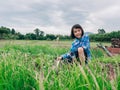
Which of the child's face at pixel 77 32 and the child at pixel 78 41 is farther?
the child's face at pixel 77 32

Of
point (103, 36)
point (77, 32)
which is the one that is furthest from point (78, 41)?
point (103, 36)

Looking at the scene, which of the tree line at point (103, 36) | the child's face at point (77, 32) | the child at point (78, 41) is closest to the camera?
the child at point (78, 41)

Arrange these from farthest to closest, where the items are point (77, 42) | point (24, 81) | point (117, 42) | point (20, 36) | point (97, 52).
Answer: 1. point (20, 36)
2. point (117, 42)
3. point (97, 52)
4. point (77, 42)
5. point (24, 81)

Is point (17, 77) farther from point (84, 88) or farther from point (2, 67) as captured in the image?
point (84, 88)

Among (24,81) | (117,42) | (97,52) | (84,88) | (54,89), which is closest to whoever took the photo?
(84,88)

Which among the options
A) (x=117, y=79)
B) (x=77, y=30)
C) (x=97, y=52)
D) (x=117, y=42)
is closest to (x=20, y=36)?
(x=117, y=42)

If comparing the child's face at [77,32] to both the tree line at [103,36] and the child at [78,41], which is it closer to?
the child at [78,41]

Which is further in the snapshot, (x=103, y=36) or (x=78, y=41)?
(x=103, y=36)

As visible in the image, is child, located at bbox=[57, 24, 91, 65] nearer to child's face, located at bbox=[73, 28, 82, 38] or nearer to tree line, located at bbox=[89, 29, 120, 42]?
child's face, located at bbox=[73, 28, 82, 38]

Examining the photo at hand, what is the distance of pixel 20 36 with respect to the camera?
18.1 metres

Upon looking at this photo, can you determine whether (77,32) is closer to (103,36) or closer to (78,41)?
(78,41)

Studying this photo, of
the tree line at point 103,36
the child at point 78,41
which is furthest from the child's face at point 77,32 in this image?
the tree line at point 103,36

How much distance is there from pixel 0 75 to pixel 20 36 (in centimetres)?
1476

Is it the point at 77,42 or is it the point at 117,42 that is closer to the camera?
the point at 77,42
